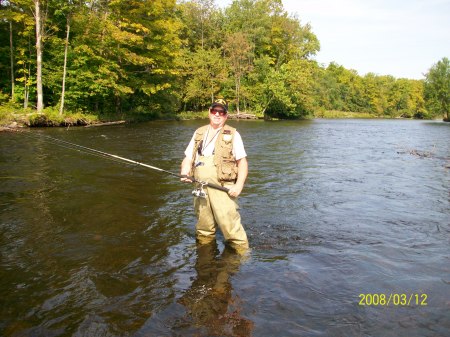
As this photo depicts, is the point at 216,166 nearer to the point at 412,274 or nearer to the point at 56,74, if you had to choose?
the point at 412,274

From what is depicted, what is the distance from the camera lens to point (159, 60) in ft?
110

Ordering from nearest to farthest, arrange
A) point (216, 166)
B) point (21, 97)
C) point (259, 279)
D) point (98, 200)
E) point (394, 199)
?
1. point (259, 279)
2. point (216, 166)
3. point (98, 200)
4. point (394, 199)
5. point (21, 97)

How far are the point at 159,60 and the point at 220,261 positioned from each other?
1237 inches

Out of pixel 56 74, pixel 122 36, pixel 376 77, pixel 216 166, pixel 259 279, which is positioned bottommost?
pixel 259 279

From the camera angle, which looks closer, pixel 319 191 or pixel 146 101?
pixel 319 191

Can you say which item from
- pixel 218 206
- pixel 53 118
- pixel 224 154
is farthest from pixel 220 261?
pixel 53 118

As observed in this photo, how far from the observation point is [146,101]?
37.8 meters

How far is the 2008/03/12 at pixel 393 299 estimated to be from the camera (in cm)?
401

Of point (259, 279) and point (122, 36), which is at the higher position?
→ point (122, 36)

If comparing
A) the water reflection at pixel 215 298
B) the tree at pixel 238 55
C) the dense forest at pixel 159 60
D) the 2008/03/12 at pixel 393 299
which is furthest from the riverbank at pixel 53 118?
the 2008/03/12 at pixel 393 299

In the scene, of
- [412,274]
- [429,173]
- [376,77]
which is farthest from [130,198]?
[376,77]

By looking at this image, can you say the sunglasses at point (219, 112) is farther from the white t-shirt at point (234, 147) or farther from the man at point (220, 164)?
the white t-shirt at point (234, 147)

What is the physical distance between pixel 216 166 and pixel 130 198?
12.5 ft

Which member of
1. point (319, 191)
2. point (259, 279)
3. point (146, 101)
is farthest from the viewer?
point (146, 101)
